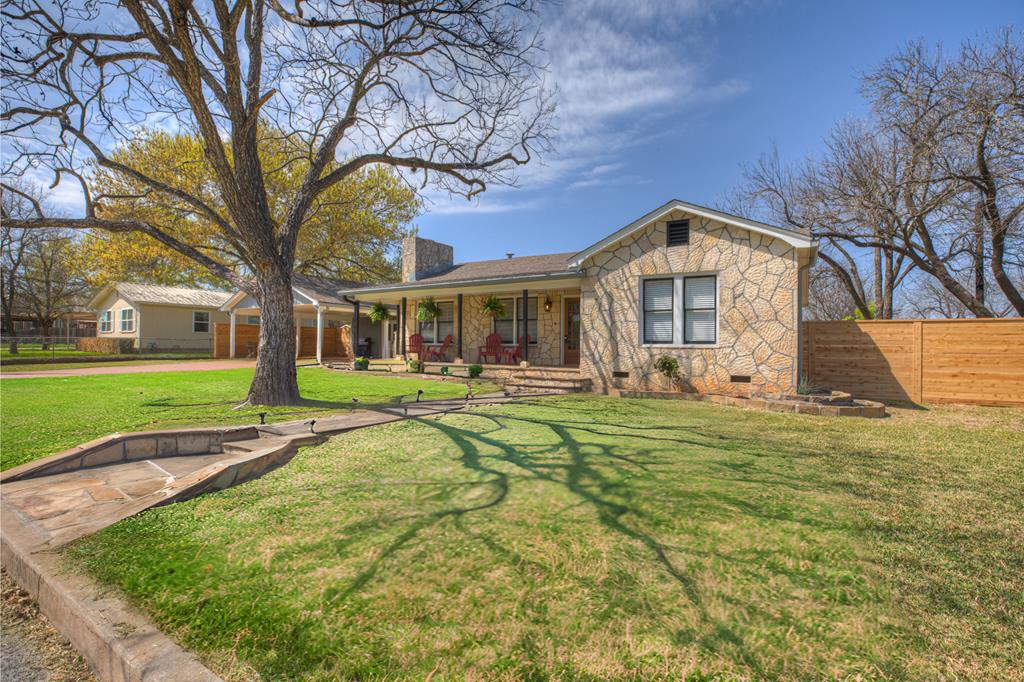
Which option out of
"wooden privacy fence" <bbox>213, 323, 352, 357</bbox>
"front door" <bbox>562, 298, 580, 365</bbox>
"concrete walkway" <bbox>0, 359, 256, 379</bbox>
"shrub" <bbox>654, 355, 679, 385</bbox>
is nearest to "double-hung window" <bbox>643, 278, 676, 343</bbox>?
"shrub" <bbox>654, 355, 679, 385</bbox>

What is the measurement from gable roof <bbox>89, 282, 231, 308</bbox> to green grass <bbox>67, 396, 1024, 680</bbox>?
94.6ft

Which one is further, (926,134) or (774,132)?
(774,132)

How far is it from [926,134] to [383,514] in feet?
53.8

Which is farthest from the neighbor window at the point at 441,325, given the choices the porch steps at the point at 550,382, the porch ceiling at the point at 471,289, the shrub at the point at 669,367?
the shrub at the point at 669,367

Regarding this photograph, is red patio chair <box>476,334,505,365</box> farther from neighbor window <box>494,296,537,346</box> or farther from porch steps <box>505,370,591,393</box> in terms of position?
porch steps <box>505,370,591,393</box>

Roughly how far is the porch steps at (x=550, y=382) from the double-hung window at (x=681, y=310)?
1.97 metres

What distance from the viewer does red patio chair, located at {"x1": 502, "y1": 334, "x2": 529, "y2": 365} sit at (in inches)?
552

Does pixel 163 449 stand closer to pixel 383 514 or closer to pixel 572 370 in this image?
pixel 383 514

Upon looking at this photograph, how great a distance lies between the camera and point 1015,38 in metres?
10.6

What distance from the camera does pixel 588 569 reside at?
253cm

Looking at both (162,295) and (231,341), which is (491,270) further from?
(162,295)

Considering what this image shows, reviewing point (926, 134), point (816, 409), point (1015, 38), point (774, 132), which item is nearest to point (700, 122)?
point (774, 132)

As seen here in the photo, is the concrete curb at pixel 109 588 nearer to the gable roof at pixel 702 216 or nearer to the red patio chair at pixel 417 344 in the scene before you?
the gable roof at pixel 702 216

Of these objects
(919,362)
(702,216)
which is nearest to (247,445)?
(702,216)
